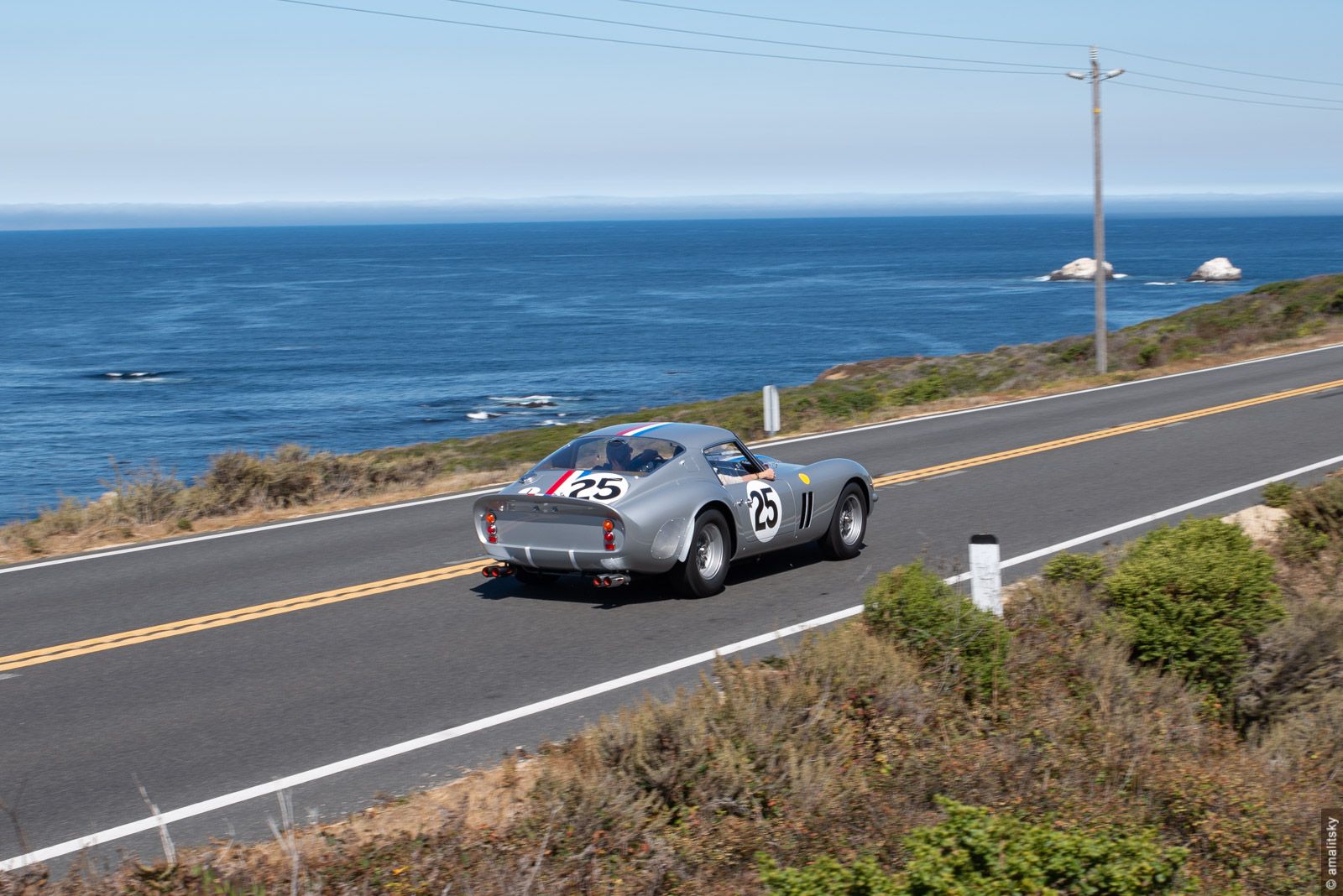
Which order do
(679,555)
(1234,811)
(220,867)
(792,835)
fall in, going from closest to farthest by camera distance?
(220,867) → (792,835) → (1234,811) → (679,555)

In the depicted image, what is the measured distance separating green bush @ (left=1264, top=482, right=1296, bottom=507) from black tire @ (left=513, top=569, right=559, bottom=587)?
300 inches

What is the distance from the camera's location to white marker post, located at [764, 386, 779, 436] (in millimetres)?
20938

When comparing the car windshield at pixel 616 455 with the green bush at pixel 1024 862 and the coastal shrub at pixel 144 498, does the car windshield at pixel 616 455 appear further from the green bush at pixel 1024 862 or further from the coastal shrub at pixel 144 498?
the coastal shrub at pixel 144 498

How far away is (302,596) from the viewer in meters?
11.1

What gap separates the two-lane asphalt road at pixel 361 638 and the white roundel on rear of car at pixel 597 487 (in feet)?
3.16

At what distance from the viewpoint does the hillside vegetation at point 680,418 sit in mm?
14617

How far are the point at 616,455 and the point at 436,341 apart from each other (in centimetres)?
7775

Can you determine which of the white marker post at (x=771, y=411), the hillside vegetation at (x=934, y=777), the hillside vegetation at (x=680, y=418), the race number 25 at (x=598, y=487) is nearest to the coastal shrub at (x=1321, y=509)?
the hillside vegetation at (x=934, y=777)

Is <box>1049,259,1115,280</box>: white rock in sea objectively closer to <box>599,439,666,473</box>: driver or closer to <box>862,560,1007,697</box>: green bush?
<box>599,439,666,473</box>: driver

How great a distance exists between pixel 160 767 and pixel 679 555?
448 cm

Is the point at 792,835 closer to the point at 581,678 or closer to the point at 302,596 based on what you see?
the point at 581,678

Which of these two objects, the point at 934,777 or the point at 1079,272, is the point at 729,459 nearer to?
the point at 934,777

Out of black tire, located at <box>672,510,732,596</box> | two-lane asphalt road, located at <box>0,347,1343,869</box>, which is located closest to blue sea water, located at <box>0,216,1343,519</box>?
two-lane asphalt road, located at <box>0,347,1343,869</box>

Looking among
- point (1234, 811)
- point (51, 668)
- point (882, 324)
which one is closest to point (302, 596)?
point (51, 668)
